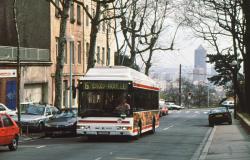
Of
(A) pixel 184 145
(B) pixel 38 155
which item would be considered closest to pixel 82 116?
(A) pixel 184 145

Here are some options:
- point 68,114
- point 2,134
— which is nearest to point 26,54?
point 68,114

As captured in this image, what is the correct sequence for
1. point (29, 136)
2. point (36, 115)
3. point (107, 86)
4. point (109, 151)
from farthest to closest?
point (36, 115), point (29, 136), point (107, 86), point (109, 151)

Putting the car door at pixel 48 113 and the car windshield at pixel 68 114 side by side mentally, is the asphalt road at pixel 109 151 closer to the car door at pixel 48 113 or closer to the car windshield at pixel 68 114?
the car windshield at pixel 68 114

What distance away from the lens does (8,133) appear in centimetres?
2062

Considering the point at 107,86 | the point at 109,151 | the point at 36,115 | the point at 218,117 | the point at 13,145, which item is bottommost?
the point at 109,151

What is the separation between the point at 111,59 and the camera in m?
79.2

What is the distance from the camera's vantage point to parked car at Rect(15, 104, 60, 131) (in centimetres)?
3216

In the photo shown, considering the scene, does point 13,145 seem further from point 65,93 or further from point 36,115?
point 65,93

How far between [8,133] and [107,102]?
6054 mm

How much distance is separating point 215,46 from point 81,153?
3998 centimetres

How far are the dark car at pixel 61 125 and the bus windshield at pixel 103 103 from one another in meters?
4.58

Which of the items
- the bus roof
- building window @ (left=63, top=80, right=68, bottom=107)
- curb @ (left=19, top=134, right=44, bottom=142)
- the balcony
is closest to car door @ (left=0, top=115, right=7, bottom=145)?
the bus roof

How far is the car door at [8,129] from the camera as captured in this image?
20.5 metres

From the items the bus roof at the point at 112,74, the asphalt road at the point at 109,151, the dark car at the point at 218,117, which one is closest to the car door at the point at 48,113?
the bus roof at the point at 112,74
